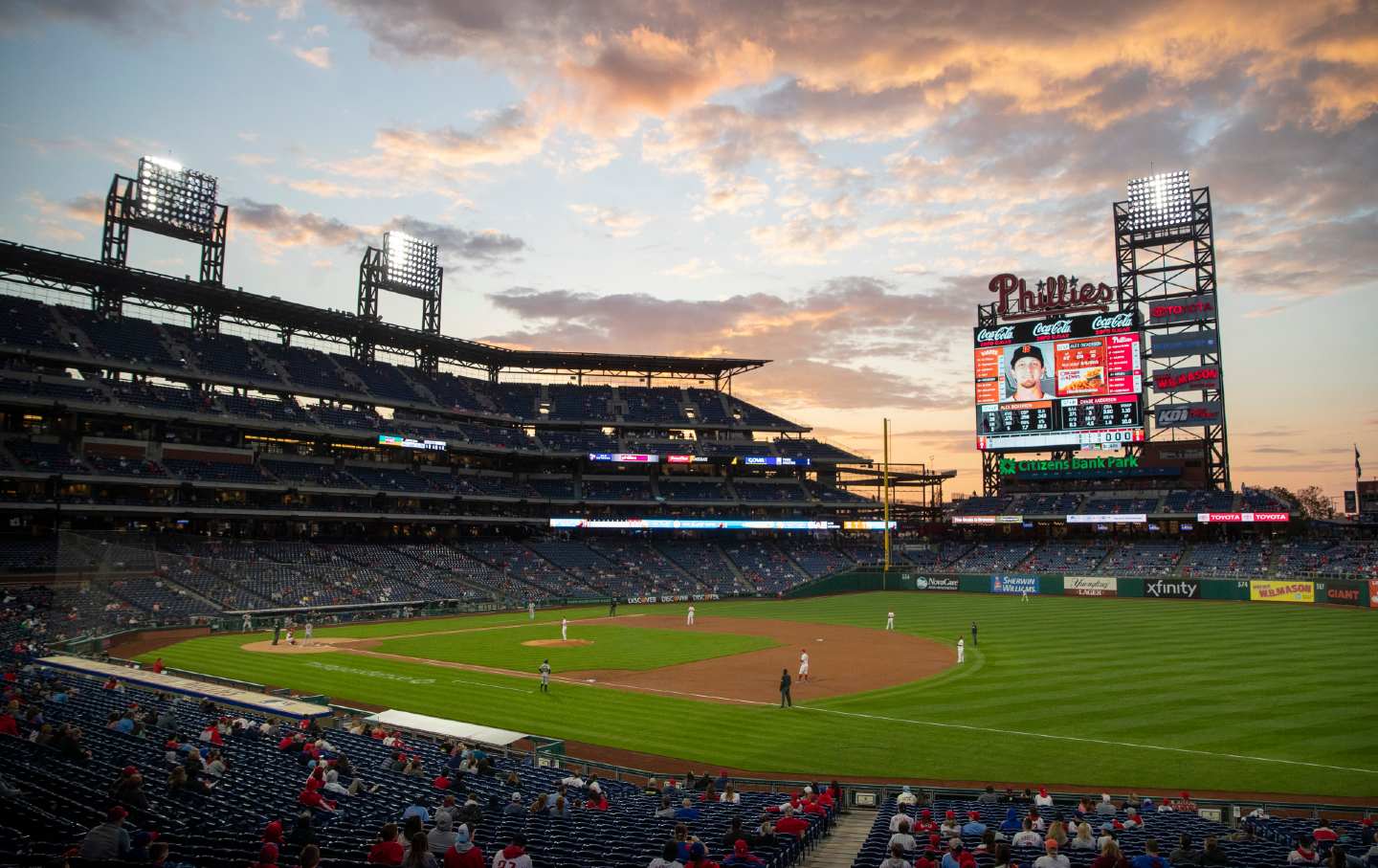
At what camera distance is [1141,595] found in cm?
6762

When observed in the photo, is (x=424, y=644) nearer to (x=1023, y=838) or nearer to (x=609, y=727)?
(x=609, y=727)

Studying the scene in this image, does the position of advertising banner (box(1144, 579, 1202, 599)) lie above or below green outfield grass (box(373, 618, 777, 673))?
above

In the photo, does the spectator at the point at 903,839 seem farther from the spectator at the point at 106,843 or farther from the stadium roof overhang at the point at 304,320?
the stadium roof overhang at the point at 304,320

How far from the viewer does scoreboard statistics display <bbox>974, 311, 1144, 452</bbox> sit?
7388 cm

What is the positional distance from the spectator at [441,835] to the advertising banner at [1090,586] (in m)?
69.9

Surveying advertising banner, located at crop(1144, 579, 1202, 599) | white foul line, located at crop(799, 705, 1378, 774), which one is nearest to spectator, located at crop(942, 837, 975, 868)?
white foul line, located at crop(799, 705, 1378, 774)

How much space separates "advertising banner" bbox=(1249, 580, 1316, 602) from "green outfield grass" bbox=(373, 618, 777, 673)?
133 feet

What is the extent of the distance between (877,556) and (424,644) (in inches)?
2242

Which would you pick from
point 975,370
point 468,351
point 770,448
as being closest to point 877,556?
point 770,448

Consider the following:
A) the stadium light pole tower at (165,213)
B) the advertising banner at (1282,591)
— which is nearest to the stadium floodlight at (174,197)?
the stadium light pole tower at (165,213)

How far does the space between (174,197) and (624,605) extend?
46780 millimetres

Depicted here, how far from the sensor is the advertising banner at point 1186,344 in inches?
2911

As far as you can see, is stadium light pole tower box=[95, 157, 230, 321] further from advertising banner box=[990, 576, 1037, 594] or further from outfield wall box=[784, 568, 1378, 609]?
advertising banner box=[990, 576, 1037, 594]

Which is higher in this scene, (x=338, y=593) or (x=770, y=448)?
(x=770, y=448)
